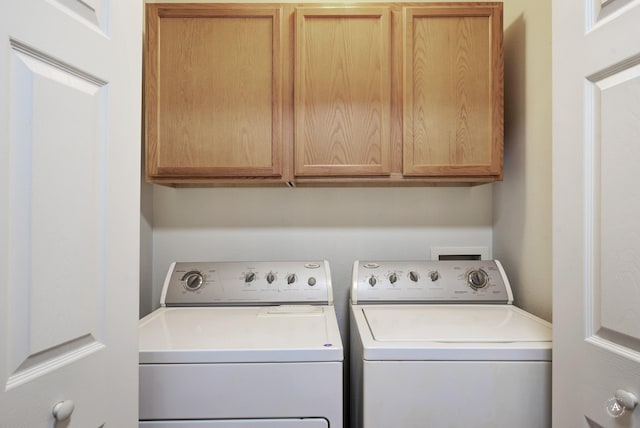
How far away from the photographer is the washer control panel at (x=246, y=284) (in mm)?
1539

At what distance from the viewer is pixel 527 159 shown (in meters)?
1.52

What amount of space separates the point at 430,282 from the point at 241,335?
2.86 ft

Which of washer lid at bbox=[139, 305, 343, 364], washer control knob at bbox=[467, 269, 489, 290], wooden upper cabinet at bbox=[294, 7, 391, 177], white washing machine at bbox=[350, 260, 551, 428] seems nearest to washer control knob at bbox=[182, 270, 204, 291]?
washer lid at bbox=[139, 305, 343, 364]

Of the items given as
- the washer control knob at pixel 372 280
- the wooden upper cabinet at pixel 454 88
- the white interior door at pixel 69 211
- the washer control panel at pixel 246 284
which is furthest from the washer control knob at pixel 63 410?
the wooden upper cabinet at pixel 454 88

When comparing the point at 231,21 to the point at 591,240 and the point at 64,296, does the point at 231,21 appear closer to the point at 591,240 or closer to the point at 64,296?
the point at 64,296

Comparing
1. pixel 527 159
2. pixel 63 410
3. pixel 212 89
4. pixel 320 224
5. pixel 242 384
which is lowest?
pixel 242 384

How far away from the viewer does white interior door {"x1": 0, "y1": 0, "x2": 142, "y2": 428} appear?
1.88 ft

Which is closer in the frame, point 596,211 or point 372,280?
point 596,211

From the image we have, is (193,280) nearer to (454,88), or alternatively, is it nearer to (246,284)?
(246,284)

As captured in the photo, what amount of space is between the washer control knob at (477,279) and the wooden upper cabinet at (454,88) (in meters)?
0.45

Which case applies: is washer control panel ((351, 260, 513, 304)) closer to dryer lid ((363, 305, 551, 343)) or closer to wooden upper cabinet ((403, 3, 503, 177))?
dryer lid ((363, 305, 551, 343))

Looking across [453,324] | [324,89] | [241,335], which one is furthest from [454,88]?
[241,335]

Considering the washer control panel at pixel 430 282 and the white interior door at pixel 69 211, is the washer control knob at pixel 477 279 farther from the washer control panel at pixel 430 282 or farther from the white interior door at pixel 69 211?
the white interior door at pixel 69 211

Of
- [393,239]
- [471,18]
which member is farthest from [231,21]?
[393,239]
